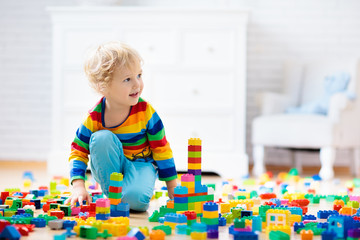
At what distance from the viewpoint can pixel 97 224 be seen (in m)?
1.39

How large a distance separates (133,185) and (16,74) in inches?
107

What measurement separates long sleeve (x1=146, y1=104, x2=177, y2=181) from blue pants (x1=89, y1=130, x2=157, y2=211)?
0.06 meters

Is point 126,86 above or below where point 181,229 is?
above

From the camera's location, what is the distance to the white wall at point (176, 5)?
13.2ft

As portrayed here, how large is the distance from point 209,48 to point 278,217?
6.78 ft

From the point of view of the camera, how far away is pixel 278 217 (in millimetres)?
1467

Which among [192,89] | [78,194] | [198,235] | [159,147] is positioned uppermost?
[192,89]

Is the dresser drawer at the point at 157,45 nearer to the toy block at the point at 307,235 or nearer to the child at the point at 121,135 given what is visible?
the child at the point at 121,135

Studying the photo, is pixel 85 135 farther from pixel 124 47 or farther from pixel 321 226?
pixel 321 226

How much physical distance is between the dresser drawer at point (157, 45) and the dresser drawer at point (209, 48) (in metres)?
0.08

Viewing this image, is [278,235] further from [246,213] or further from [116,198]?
[116,198]

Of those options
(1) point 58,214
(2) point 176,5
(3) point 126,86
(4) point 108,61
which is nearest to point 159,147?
(3) point 126,86

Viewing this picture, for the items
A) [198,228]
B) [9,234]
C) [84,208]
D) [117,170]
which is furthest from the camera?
[117,170]

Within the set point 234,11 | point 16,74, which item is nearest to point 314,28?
point 234,11
